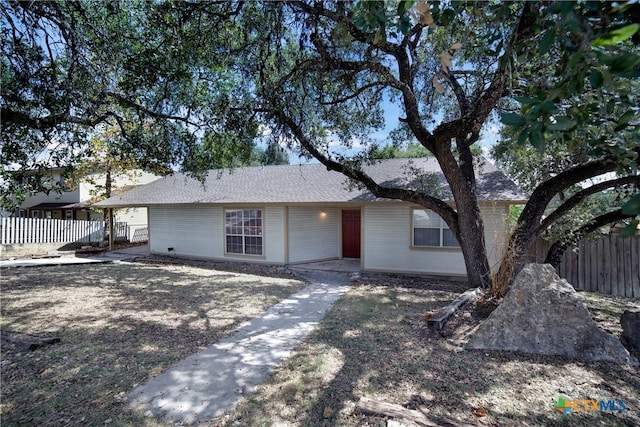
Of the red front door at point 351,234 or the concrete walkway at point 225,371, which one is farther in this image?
the red front door at point 351,234

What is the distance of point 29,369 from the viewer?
4.01 metres

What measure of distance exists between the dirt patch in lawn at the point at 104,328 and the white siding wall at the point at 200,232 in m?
2.56

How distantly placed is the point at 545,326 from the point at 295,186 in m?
Result: 10.1

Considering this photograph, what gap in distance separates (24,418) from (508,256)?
6.97 metres

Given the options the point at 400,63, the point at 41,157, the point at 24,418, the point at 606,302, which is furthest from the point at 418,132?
the point at 41,157

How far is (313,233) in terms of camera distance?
43.5ft

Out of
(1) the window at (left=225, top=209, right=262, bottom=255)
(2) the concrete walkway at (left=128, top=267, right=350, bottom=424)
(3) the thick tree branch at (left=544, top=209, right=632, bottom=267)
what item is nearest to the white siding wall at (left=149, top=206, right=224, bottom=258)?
(1) the window at (left=225, top=209, right=262, bottom=255)

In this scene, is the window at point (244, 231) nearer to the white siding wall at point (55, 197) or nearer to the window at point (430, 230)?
the window at point (430, 230)

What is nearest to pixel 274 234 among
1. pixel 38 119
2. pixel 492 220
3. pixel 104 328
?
pixel 104 328

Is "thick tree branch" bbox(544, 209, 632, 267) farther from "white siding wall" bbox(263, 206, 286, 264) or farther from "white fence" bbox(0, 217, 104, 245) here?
"white fence" bbox(0, 217, 104, 245)

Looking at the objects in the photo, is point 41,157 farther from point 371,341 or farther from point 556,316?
point 556,316

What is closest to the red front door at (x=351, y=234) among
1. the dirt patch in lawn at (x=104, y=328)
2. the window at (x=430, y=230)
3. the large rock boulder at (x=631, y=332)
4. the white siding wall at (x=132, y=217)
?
the window at (x=430, y=230)

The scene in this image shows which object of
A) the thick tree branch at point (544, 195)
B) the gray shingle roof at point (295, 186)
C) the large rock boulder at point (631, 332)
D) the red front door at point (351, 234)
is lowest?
the large rock boulder at point (631, 332)

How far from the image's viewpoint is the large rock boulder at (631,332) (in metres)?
4.30
